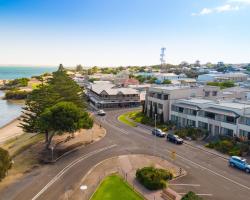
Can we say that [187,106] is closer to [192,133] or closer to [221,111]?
[192,133]

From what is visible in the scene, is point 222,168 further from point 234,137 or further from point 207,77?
point 207,77

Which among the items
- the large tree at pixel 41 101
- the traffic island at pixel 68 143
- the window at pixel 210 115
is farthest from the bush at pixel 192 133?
the large tree at pixel 41 101

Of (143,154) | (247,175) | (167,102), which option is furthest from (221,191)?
(167,102)

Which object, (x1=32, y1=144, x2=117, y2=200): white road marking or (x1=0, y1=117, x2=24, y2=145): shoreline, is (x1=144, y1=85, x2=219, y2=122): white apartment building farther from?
(x1=0, y1=117, x2=24, y2=145): shoreline

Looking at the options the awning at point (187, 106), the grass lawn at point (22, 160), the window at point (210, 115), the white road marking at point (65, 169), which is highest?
the awning at point (187, 106)

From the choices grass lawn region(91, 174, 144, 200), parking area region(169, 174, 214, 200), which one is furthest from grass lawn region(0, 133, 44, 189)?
parking area region(169, 174, 214, 200)

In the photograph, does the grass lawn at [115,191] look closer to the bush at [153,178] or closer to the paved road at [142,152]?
the bush at [153,178]
